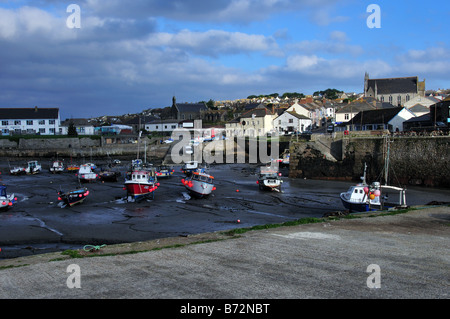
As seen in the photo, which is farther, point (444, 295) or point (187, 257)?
point (187, 257)

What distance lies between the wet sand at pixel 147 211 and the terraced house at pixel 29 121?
51503 millimetres

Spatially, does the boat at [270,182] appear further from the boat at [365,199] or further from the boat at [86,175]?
the boat at [86,175]

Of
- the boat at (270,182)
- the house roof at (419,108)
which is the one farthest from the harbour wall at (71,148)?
the house roof at (419,108)

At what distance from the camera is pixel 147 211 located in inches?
948

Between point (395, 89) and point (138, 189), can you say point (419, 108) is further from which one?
point (138, 189)

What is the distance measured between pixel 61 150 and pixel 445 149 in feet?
190

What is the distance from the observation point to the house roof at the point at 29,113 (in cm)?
8468

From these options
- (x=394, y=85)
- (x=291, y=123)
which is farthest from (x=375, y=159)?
(x=394, y=85)

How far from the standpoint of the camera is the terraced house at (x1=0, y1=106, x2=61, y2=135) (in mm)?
83938

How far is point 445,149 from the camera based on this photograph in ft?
109

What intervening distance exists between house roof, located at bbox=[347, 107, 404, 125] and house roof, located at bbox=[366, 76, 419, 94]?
139 feet
